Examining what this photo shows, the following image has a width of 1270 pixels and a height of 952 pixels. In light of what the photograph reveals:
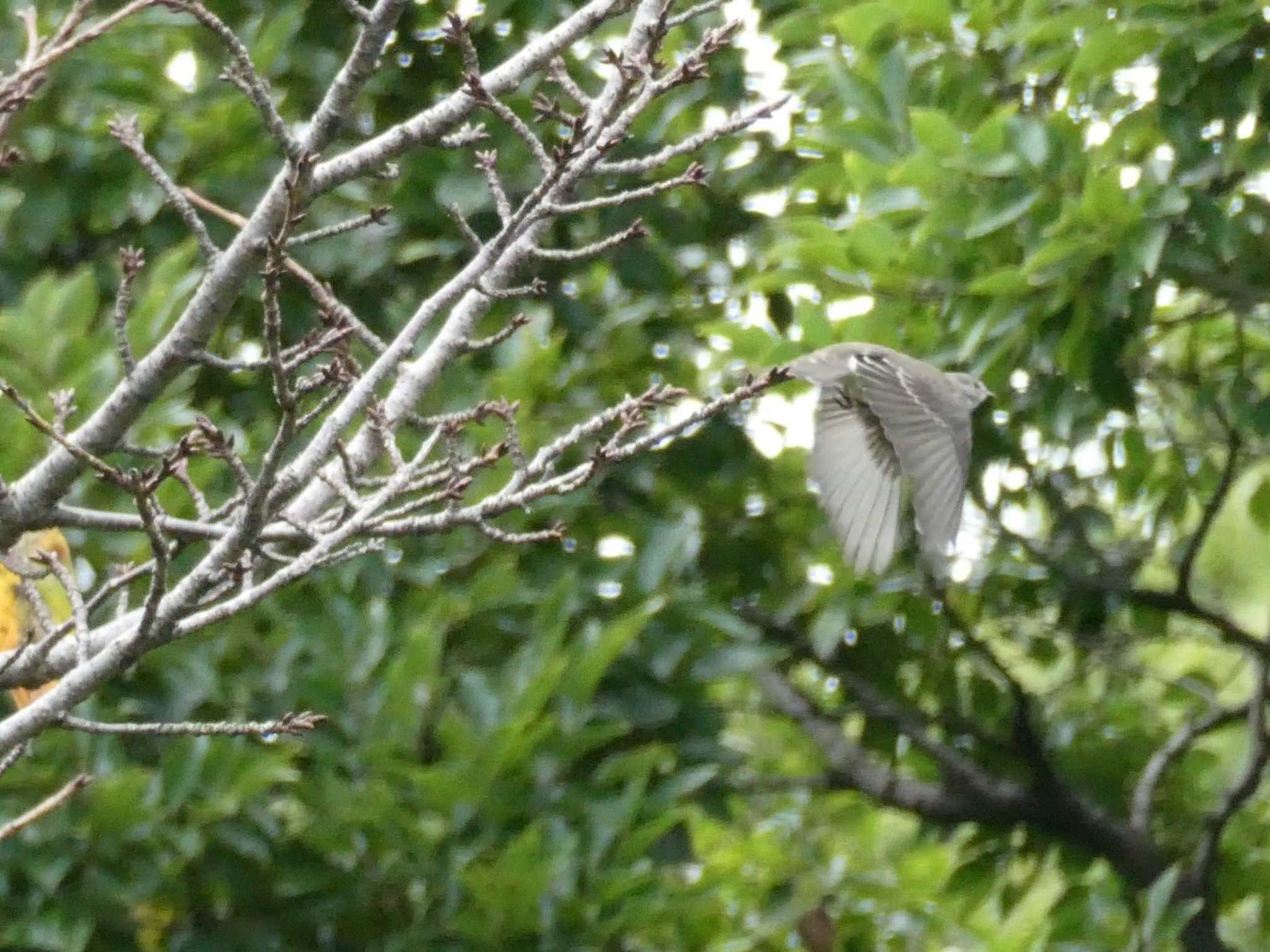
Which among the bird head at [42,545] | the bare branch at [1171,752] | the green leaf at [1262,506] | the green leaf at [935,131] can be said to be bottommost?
the bare branch at [1171,752]

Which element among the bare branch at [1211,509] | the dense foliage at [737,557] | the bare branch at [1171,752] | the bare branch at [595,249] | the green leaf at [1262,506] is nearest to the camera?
the bare branch at [595,249]

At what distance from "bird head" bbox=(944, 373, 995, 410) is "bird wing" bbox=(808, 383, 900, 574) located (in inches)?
13.6

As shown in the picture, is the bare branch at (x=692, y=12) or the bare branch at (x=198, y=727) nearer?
the bare branch at (x=198, y=727)

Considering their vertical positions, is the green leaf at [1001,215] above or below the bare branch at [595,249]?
below

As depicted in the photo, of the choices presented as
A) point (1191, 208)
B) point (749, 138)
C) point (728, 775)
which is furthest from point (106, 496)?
point (1191, 208)

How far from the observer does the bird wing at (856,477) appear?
432cm

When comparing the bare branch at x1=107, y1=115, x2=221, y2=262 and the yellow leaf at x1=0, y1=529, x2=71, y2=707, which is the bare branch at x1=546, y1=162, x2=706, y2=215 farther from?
the yellow leaf at x1=0, y1=529, x2=71, y2=707

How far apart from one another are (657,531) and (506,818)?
2.54 feet

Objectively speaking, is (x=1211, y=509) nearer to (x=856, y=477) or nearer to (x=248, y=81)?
(x=856, y=477)

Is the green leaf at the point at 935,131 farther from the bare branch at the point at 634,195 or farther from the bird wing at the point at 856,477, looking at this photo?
the bare branch at the point at 634,195

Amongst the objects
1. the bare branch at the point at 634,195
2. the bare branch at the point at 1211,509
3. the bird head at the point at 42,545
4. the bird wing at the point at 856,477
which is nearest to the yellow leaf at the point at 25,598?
the bird head at the point at 42,545

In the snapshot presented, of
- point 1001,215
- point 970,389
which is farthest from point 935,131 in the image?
point 970,389

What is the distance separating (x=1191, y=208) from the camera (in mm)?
3680

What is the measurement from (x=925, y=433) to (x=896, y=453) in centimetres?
10
